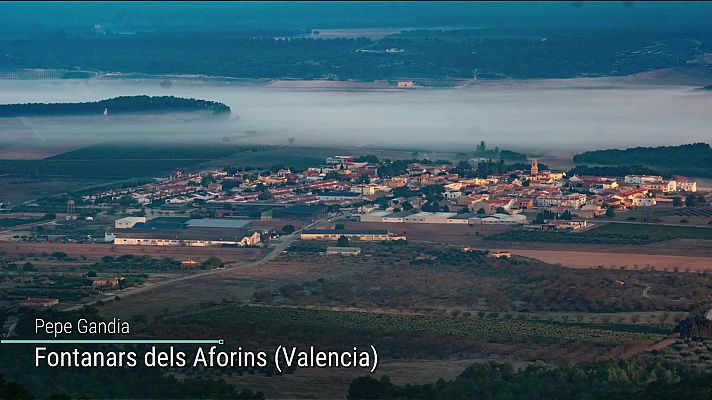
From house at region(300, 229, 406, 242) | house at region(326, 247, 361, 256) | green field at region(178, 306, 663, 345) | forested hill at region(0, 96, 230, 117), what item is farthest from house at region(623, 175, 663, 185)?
forested hill at region(0, 96, 230, 117)

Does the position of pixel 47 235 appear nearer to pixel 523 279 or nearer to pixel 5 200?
pixel 5 200

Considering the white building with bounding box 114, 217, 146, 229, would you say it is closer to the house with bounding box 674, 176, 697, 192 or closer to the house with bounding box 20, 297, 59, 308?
the house with bounding box 20, 297, 59, 308

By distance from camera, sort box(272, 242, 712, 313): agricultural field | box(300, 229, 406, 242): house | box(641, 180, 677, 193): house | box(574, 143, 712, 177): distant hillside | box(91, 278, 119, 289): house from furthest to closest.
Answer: box(574, 143, 712, 177): distant hillside
box(641, 180, 677, 193): house
box(300, 229, 406, 242): house
box(91, 278, 119, 289): house
box(272, 242, 712, 313): agricultural field

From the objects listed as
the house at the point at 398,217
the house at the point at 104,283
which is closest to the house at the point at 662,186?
the house at the point at 398,217

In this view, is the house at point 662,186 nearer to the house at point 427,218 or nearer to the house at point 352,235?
the house at point 427,218

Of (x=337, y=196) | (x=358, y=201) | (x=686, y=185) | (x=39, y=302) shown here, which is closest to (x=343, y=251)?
(x=358, y=201)

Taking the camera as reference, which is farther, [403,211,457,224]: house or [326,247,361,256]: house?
[403,211,457,224]: house

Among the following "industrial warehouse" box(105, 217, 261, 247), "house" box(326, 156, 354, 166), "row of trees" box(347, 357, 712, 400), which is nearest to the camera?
"row of trees" box(347, 357, 712, 400)

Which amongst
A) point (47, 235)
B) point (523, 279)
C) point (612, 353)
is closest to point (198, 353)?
point (612, 353)
